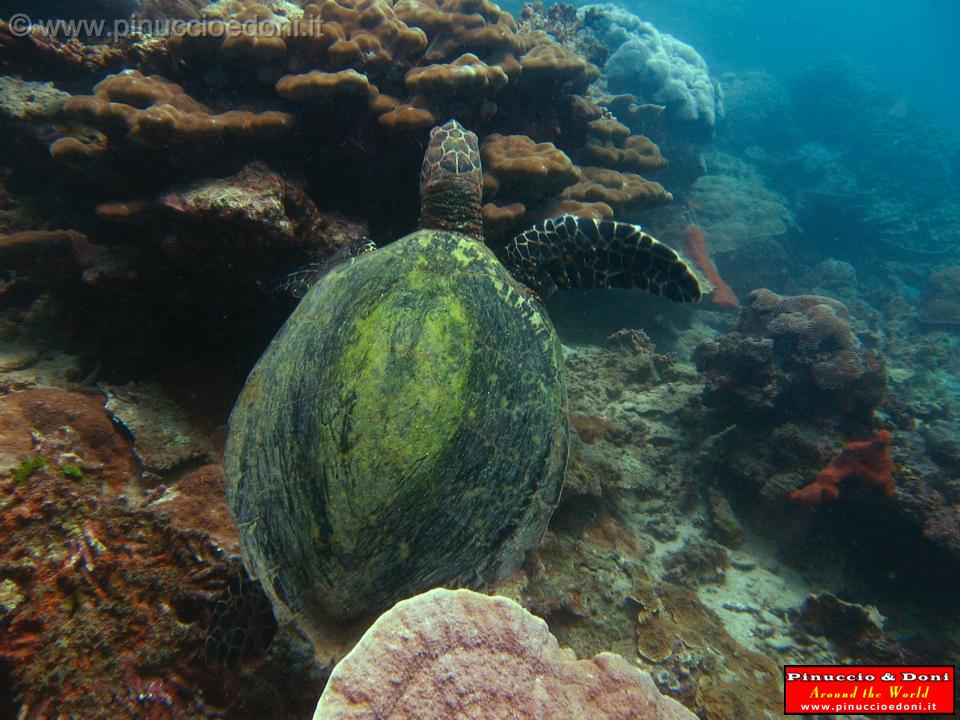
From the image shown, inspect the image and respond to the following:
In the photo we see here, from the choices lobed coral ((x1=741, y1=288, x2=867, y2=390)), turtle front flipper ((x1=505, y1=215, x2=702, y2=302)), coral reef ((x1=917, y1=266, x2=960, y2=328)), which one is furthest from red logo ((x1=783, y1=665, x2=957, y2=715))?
coral reef ((x1=917, y1=266, x2=960, y2=328))

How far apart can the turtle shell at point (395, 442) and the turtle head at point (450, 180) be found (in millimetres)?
1139

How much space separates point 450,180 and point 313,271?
4.86 feet

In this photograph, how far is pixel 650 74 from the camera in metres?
13.6

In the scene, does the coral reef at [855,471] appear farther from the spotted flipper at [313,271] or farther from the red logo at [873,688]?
the spotted flipper at [313,271]

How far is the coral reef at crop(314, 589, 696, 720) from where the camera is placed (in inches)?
66.7

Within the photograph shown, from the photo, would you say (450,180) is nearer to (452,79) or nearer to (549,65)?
→ (452,79)

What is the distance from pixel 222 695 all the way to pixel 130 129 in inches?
155

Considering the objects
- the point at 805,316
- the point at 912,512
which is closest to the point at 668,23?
the point at 805,316

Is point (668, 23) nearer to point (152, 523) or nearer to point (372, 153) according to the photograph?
point (372, 153)

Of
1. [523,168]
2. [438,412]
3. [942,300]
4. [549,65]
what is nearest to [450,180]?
[523,168]

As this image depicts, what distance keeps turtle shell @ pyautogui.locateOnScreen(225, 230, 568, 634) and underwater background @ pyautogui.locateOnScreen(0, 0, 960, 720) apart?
0.58 ft

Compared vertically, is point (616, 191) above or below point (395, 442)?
above

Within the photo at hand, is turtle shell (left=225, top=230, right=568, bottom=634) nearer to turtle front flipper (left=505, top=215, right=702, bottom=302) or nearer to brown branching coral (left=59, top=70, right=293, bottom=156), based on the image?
turtle front flipper (left=505, top=215, right=702, bottom=302)

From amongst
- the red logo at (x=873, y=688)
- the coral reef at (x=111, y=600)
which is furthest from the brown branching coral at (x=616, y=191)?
the red logo at (x=873, y=688)
